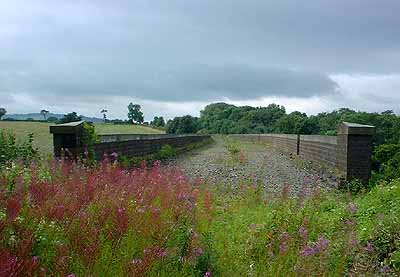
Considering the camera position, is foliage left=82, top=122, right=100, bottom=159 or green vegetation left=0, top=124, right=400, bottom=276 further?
foliage left=82, top=122, right=100, bottom=159

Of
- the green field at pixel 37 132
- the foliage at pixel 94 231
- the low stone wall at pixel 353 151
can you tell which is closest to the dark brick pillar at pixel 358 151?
the low stone wall at pixel 353 151

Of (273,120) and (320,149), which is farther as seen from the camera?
(273,120)

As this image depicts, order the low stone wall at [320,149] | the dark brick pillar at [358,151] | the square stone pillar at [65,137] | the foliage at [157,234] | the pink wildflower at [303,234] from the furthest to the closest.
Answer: the low stone wall at [320,149] < the dark brick pillar at [358,151] < the square stone pillar at [65,137] < the pink wildflower at [303,234] < the foliage at [157,234]

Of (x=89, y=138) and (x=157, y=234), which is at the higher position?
(x=89, y=138)

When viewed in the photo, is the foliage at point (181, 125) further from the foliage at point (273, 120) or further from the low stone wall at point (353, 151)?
the low stone wall at point (353, 151)

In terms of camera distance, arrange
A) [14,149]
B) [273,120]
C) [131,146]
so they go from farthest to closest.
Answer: [273,120]
[131,146]
[14,149]

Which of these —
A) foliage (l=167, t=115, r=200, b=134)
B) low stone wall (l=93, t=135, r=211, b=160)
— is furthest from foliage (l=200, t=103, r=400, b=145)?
low stone wall (l=93, t=135, r=211, b=160)

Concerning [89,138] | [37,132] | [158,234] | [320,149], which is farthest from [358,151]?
[37,132]

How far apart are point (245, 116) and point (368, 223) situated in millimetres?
112623

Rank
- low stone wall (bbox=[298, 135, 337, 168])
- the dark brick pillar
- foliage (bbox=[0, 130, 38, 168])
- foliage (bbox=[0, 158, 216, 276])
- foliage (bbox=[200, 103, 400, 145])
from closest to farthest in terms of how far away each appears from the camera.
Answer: foliage (bbox=[0, 158, 216, 276]) → foliage (bbox=[0, 130, 38, 168]) → the dark brick pillar → low stone wall (bbox=[298, 135, 337, 168]) → foliage (bbox=[200, 103, 400, 145])

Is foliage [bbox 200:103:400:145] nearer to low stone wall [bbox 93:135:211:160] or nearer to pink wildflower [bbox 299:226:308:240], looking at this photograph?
low stone wall [bbox 93:135:211:160]

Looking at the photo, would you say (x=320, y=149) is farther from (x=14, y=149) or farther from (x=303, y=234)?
(x=303, y=234)

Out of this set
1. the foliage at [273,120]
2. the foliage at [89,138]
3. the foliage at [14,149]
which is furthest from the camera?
the foliage at [273,120]

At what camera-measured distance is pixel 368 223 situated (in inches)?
226
